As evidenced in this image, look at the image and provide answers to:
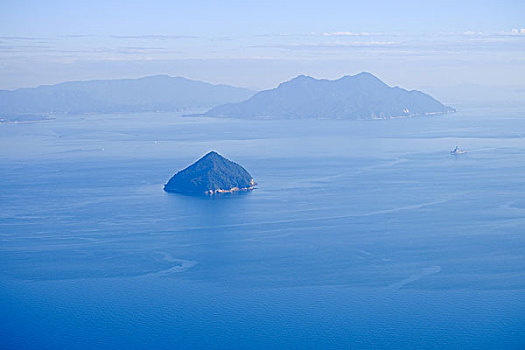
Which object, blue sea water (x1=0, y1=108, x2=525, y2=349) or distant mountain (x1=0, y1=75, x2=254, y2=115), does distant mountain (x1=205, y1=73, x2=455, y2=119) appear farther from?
blue sea water (x1=0, y1=108, x2=525, y2=349)

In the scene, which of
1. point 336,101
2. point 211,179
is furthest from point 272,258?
point 336,101

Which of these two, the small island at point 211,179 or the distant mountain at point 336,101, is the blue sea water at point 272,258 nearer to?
the small island at point 211,179

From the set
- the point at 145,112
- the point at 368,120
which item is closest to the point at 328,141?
the point at 368,120

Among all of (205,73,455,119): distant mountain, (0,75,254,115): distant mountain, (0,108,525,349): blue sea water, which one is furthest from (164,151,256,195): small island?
(0,75,254,115): distant mountain

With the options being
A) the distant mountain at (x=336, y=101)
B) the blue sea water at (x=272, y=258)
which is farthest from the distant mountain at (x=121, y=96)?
the blue sea water at (x=272, y=258)

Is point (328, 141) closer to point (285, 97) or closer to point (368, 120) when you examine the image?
point (368, 120)
